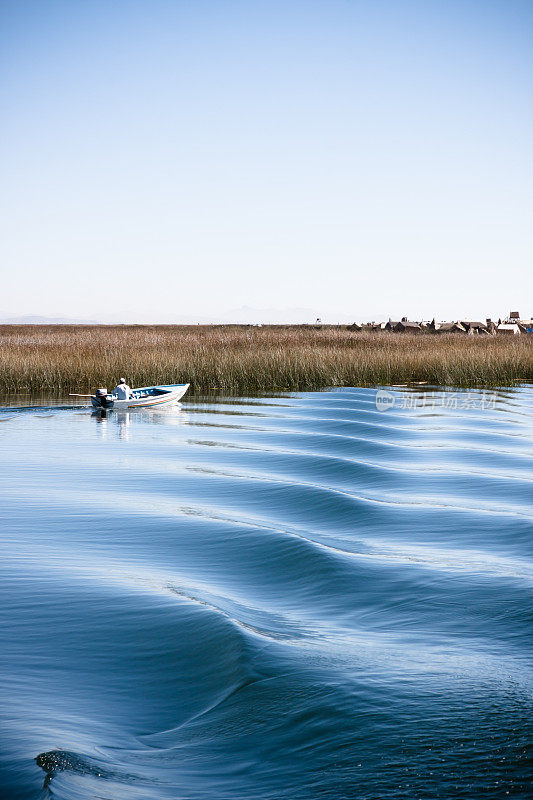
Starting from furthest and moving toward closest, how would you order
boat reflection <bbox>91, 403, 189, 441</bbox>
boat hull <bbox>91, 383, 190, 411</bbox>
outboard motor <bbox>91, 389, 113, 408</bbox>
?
boat hull <bbox>91, 383, 190, 411</bbox> < outboard motor <bbox>91, 389, 113, 408</bbox> < boat reflection <bbox>91, 403, 189, 441</bbox>

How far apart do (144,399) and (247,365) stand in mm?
6771

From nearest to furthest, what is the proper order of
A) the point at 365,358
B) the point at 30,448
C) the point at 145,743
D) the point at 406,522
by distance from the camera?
the point at 145,743 → the point at 406,522 → the point at 30,448 → the point at 365,358

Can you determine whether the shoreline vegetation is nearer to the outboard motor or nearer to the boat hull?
the boat hull

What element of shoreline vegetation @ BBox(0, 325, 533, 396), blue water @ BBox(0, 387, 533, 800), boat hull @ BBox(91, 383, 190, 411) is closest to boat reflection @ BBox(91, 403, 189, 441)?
boat hull @ BBox(91, 383, 190, 411)

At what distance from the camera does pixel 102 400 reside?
777 inches

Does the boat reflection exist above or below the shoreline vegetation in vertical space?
below

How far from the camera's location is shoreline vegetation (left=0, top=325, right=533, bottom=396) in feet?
82.4

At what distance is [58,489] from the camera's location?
37.2ft

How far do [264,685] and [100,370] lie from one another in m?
21.1

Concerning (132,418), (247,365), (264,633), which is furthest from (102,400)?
(264,633)

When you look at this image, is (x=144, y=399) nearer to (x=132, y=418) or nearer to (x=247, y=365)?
(x=132, y=418)

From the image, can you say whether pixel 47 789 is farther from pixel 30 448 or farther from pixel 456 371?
pixel 456 371

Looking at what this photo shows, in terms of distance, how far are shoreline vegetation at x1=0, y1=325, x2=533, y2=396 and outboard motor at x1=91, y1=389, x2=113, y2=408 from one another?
452 centimetres

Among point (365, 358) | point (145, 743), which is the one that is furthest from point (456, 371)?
point (145, 743)
